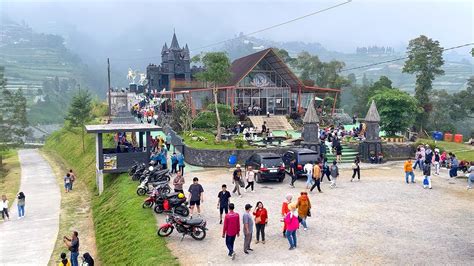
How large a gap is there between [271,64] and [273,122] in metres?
6.47

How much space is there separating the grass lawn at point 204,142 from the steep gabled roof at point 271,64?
1007 cm

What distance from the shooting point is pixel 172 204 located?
16.1 metres

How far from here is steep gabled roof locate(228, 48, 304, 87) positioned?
42406 mm

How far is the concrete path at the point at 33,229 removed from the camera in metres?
17.0

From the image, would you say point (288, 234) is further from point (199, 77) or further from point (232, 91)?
point (232, 91)

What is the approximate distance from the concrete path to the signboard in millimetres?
3511

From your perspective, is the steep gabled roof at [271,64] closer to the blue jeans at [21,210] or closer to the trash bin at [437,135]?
the trash bin at [437,135]

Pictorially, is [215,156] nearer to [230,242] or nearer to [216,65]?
[216,65]

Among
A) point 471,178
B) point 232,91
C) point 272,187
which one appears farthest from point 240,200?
point 232,91

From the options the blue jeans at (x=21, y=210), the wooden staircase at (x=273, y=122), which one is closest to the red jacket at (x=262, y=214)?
the blue jeans at (x=21, y=210)

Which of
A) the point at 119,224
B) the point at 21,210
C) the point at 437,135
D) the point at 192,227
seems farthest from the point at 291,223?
the point at 437,135

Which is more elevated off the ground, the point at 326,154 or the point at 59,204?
the point at 326,154

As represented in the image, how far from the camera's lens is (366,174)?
2464 centimetres

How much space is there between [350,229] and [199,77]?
70.6 feet
